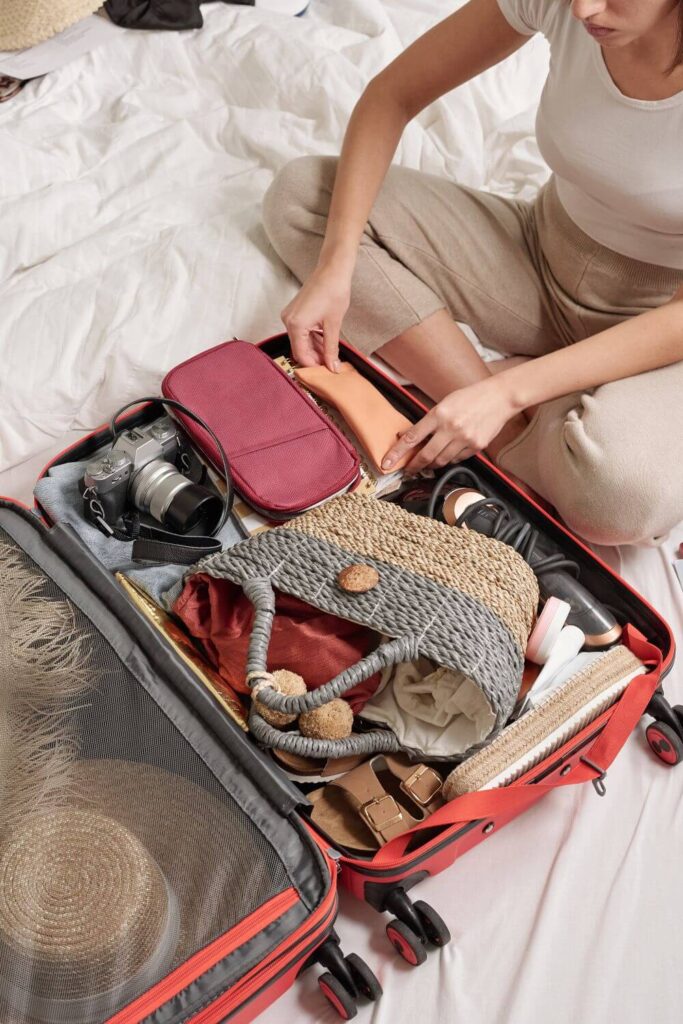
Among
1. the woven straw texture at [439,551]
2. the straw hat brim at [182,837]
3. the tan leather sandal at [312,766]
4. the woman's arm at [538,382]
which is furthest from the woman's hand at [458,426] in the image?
the straw hat brim at [182,837]

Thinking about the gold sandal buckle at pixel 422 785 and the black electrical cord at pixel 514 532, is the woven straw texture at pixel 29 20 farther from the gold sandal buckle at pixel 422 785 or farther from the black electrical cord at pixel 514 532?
the gold sandal buckle at pixel 422 785

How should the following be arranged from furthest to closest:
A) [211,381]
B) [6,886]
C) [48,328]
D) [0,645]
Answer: [48,328]
[211,381]
[0,645]
[6,886]

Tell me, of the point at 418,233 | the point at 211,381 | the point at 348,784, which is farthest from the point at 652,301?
the point at 348,784

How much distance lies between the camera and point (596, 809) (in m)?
0.95

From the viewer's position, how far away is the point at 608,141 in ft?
3.29

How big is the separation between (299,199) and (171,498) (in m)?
0.50

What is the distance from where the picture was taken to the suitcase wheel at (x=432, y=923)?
83 centimetres

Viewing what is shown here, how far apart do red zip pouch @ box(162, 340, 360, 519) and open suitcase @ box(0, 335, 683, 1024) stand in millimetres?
201

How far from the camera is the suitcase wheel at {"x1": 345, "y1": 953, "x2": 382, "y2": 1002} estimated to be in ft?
2.62

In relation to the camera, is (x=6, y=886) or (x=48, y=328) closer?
(x=6, y=886)

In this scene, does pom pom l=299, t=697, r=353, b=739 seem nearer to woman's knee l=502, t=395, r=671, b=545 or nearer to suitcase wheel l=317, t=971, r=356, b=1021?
suitcase wheel l=317, t=971, r=356, b=1021

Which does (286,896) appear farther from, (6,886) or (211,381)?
(211,381)

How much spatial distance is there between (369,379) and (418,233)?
236 mm

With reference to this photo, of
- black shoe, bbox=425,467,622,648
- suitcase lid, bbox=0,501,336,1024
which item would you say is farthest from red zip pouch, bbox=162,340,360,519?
suitcase lid, bbox=0,501,336,1024
